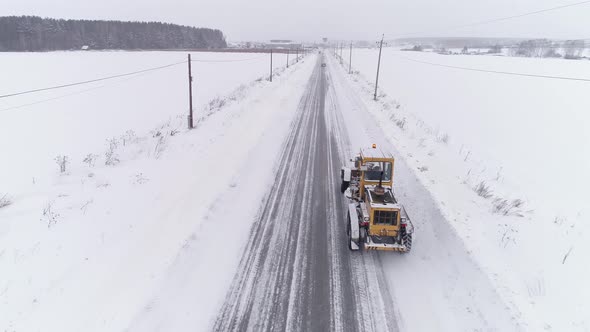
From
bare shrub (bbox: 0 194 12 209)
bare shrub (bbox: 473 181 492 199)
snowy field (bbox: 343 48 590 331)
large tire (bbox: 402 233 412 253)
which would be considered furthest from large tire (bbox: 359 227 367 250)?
bare shrub (bbox: 0 194 12 209)

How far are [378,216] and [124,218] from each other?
635 centimetres

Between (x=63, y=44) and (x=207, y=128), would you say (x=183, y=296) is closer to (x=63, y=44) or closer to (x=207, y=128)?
(x=207, y=128)

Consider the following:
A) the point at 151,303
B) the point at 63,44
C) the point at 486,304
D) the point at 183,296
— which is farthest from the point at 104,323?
the point at 63,44

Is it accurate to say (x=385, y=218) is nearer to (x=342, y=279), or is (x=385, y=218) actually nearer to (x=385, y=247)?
(x=385, y=247)

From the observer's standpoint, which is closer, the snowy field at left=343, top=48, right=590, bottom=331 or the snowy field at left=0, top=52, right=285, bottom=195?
the snowy field at left=343, top=48, right=590, bottom=331

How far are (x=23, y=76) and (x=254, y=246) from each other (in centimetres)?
4564

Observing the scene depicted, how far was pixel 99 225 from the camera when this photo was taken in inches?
330

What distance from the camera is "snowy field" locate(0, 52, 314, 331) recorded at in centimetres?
611

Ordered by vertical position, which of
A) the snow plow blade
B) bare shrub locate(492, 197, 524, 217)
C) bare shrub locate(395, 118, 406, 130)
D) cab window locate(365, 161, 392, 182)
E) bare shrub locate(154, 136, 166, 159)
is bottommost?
the snow plow blade

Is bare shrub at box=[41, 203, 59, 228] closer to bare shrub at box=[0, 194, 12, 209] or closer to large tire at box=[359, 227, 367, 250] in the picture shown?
bare shrub at box=[0, 194, 12, 209]

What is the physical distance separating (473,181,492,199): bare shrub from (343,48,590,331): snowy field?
5cm

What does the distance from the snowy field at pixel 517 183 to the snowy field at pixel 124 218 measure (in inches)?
229

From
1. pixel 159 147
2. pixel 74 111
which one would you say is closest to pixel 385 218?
pixel 159 147

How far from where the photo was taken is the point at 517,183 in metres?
13.3
